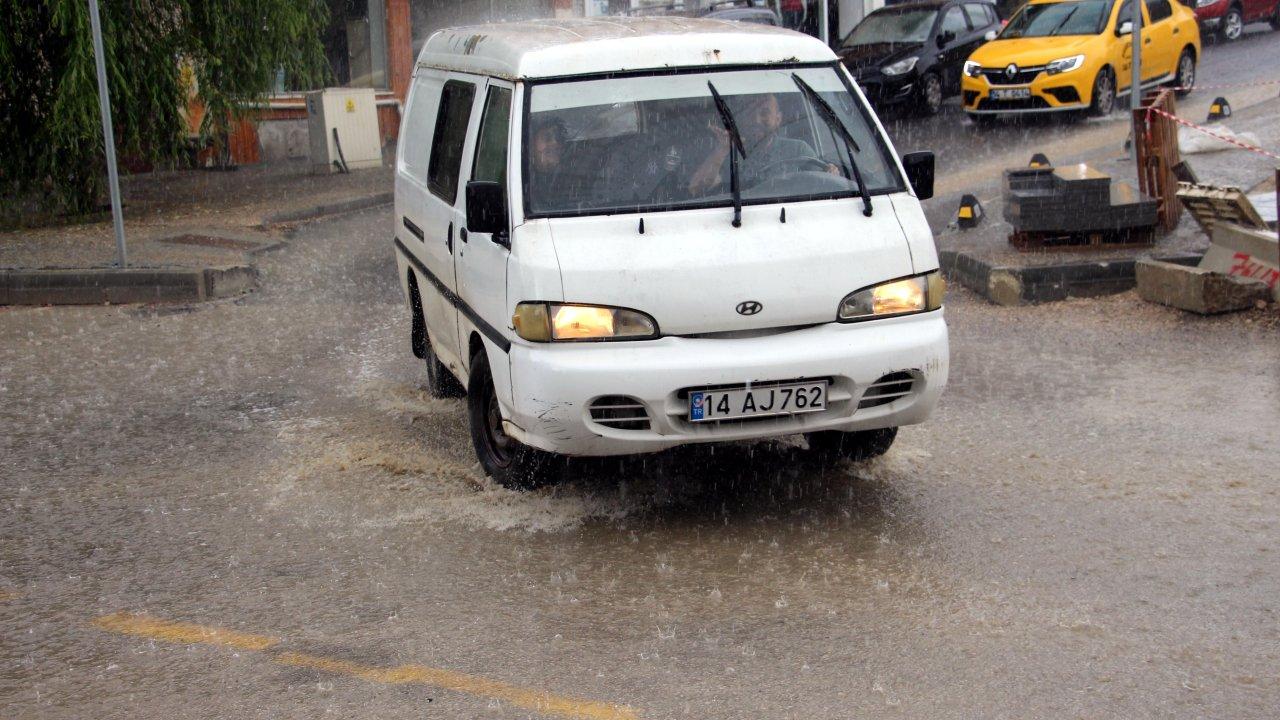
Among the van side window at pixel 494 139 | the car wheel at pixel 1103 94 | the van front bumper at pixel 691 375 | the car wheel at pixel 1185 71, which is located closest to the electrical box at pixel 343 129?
the car wheel at pixel 1103 94

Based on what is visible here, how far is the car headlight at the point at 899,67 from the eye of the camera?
68.6 ft

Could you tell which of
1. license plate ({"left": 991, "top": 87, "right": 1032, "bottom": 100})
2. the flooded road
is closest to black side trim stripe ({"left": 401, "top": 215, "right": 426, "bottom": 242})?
the flooded road

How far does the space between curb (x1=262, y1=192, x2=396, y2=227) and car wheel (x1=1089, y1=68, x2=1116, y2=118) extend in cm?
907

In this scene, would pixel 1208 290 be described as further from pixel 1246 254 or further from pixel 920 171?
pixel 920 171

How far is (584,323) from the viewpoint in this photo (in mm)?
5199

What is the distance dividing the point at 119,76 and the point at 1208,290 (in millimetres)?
11016

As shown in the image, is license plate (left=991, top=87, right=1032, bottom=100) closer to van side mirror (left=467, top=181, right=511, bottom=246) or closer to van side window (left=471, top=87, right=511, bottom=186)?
van side window (left=471, top=87, right=511, bottom=186)

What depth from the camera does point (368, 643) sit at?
4.46 metres

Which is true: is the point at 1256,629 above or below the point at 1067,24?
below

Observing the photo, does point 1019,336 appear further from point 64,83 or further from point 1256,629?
point 64,83

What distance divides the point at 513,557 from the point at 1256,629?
2.59 meters

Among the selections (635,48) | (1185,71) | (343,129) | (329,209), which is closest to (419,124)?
(635,48)

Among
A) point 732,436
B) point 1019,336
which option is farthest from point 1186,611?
point 1019,336

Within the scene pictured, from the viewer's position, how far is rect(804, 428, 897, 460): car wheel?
613cm
